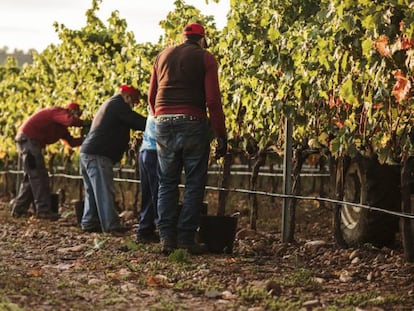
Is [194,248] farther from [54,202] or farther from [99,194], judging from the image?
[54,202]

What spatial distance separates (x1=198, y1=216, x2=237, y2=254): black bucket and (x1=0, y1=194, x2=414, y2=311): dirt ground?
0.42ft

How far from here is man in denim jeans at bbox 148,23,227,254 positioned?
7480mm

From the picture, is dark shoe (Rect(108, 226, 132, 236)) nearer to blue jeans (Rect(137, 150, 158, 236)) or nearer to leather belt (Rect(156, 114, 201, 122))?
blue jeans (Rect(137, 150, 158, 236))

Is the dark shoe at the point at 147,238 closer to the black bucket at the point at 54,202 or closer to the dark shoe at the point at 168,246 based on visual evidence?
the dark shoe at the point at 168,246

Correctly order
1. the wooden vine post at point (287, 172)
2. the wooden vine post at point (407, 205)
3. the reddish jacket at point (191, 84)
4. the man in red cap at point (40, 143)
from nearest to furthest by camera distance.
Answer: the wooden vine post at point (407, 205) → the reddish jacket at point (191, 84) → the wooden vine post at point (287, 172) → the man in red cap at point (40, 143)


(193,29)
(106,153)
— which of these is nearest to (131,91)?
(106,153)

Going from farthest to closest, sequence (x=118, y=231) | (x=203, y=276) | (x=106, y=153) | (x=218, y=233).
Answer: (x=106, y=153) < (x=118, y=231) < (x=218, y=233) < (x=203, y=276)

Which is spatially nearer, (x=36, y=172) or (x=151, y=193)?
(x=151, y=193)

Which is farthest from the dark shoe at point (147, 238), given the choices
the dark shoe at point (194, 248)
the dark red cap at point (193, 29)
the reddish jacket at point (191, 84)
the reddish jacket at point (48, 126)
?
the reddish jacket at point (48, 126)

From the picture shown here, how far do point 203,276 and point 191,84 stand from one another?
181 centimetres

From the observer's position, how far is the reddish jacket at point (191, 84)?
7.41 m

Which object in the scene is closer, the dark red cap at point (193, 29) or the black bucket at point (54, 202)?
the dark red cap at point (193, 29)

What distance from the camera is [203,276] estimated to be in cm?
637

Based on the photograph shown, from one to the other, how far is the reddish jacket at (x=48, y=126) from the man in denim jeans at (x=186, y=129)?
448cm
